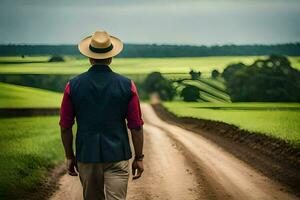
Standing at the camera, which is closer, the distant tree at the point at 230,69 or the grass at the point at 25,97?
the distant tree at the point at 230,69

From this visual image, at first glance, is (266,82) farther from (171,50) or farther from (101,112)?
(101,112)

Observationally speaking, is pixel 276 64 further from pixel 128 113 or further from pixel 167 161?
pixel 128 113

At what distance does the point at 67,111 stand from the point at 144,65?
84.7ft

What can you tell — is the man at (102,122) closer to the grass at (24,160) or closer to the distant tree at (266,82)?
the grass at (24,160)

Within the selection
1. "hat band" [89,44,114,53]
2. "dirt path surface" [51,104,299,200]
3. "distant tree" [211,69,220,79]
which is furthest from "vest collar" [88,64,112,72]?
"distant tree" [211,69,220,79]

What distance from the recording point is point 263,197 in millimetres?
9531

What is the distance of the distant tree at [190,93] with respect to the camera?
2764 cm

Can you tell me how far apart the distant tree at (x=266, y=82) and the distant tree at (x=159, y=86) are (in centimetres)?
299

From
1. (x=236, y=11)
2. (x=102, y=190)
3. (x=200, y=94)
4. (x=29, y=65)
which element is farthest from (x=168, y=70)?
(x=102, y=190)

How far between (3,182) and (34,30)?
18437 mm

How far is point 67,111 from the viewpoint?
4961 millimetres

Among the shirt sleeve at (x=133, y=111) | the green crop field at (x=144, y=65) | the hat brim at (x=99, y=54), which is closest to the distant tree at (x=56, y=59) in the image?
the green crop field at (x=144, y=65)

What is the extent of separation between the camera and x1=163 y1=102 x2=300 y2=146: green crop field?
19.6 m

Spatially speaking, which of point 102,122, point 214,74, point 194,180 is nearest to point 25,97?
point 214,74
